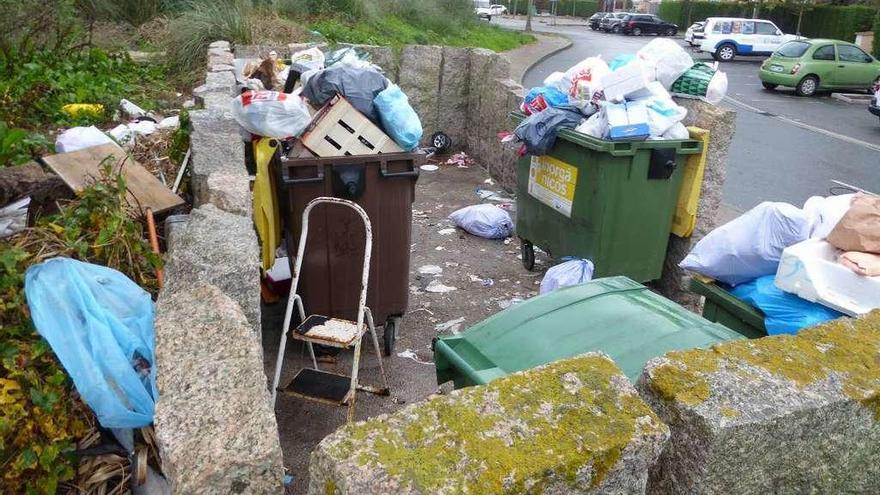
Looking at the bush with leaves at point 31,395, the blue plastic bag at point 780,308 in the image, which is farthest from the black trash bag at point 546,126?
the bush with leaves at point 31,395

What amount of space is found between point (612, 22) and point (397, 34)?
32.2 meters

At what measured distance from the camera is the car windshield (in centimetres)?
1972

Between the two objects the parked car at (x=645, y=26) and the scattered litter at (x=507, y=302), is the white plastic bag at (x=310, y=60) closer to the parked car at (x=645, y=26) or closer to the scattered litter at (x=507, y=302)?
the scattered litter at (x=507, y=302)

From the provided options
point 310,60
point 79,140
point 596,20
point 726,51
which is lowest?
point 726,51

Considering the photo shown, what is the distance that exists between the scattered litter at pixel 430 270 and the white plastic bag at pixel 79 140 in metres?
2.50

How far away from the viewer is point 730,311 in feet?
12.5

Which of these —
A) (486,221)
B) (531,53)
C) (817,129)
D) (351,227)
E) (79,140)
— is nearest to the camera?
(351,227)

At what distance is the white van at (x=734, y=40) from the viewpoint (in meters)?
28.4

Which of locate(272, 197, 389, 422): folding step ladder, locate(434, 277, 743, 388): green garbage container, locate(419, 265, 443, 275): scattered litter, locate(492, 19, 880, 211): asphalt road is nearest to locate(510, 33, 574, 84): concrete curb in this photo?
locate(492, 19, 880, 211): asphalt road

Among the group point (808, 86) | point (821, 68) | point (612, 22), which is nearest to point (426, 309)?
point (808, 86)

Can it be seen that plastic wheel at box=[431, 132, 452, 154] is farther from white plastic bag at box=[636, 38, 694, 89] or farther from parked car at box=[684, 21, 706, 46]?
parked car at box=[684, 21, 706, 46]

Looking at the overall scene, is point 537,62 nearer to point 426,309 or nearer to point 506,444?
point 426,309

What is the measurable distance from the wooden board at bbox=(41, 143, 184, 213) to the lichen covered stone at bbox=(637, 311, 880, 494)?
3.09m

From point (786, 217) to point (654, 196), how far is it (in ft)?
5.06
